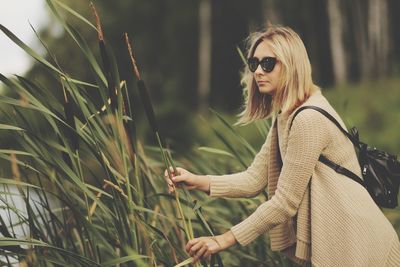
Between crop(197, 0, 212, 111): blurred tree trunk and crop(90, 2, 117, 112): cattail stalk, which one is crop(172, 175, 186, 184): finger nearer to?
crop(90, 2, 117, 112): cattail stalk

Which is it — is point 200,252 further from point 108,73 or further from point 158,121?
point 158,121

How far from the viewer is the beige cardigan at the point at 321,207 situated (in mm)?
1974

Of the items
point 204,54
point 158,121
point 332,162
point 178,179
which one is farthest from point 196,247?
point 204,54

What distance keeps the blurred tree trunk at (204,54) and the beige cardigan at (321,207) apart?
1960 cm

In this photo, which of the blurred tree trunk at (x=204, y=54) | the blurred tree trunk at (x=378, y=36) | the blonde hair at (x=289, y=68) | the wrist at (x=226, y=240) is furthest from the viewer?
the blurred tree trunk at (x=204, y=54)

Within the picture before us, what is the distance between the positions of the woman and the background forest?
0.62 feet

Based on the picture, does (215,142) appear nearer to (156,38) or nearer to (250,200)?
(250,200)

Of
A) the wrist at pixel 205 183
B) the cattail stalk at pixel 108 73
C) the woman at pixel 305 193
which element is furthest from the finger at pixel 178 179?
the cattail stalk at pixel 108 73

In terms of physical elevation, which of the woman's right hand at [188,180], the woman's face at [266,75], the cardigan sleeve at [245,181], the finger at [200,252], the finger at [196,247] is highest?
the woman's face at [266,75]

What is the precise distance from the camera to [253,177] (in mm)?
2303

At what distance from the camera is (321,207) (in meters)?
1.98

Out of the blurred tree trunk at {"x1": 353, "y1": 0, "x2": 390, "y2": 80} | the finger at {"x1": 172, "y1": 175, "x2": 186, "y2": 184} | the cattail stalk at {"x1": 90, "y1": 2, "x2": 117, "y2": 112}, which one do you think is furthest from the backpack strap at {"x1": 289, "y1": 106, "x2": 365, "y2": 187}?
the blurred tree trunk at {"x1": 353, "y1": 0, "x2": 390, "y2": 80}

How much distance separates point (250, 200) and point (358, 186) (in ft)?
2.73

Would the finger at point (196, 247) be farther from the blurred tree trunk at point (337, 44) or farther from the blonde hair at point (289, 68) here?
the blurred tree trunk at point (337, 44)
